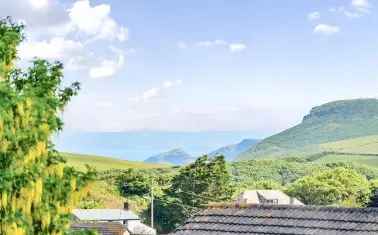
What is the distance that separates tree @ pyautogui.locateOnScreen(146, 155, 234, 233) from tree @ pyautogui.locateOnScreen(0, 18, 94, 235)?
3187 inches

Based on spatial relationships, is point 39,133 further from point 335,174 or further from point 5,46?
point 335,174

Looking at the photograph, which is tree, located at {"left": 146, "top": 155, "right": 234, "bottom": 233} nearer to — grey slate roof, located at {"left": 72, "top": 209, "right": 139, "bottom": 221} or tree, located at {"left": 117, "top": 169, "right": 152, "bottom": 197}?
grey slate roof, located at {"left": 72, "top": 209, "right": 139, "bottom": 221}

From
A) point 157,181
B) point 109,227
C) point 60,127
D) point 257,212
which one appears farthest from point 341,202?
point 60,127

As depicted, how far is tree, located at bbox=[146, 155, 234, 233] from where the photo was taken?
3829 inches

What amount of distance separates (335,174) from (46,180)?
117802 millimetres

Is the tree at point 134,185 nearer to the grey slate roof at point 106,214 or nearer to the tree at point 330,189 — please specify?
the tree at point 330,189

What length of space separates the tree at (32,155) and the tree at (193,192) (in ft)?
266

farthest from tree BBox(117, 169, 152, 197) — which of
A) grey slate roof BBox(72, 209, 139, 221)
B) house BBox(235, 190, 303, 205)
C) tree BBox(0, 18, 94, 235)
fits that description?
tree BBox(0, 18, 94, 235)

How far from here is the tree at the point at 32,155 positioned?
1434cm

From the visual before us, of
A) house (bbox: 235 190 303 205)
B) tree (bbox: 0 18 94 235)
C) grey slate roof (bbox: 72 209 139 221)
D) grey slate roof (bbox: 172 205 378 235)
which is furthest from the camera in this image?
house (bbox: 235 190 303 205)

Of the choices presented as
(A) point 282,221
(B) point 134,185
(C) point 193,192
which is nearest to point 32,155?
(A) point 282,221

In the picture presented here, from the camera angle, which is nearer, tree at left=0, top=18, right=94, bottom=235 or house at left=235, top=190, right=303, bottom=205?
tree at left=0, top=18, right=94, bottom=235

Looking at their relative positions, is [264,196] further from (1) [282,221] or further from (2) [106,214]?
(1) [282,221]

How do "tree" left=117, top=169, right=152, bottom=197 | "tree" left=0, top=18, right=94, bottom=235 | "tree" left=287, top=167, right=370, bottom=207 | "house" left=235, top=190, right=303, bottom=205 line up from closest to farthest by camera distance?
1. "tree" left=0, top=18, right=94, bottom=235
2. "tree" left=117, top=169, right=152, bottom=197
3. "house" left=235, top=190, right=303, bottom=205
4. "tree" left=287, top=167, right=370, bottom=207
